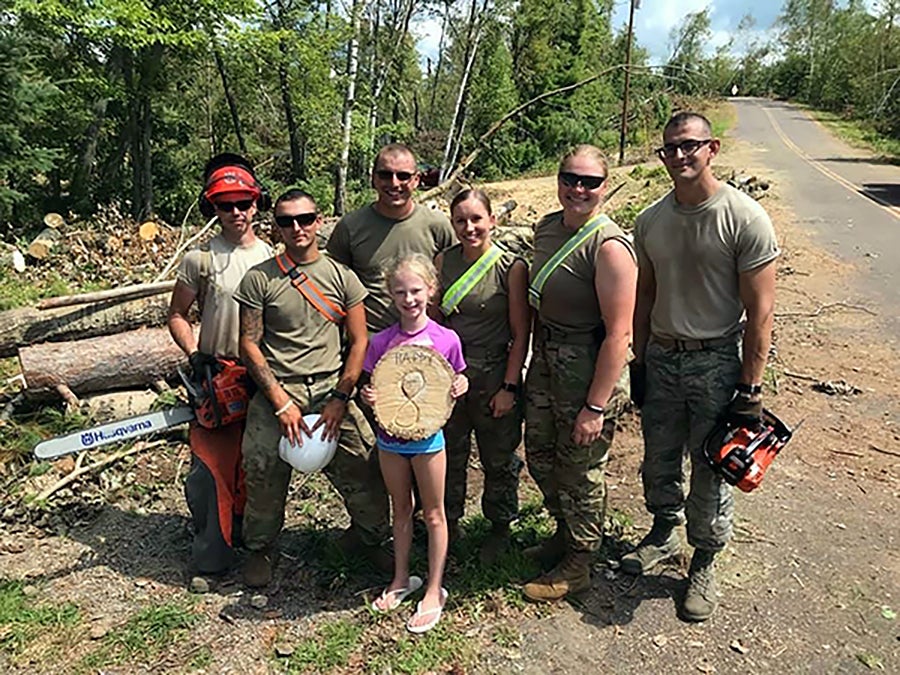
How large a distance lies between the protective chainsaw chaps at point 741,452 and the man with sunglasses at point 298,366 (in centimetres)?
177

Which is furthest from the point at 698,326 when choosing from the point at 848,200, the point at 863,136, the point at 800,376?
the point at 863,136

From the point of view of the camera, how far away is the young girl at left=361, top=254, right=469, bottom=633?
3062 millimetres

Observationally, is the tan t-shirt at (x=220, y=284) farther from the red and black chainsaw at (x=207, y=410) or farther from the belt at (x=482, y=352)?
the belt at (x=482, y=352)

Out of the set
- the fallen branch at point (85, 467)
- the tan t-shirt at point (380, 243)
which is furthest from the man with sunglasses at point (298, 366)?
the fallen branch at point (85, 467)

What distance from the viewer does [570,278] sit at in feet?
9.95

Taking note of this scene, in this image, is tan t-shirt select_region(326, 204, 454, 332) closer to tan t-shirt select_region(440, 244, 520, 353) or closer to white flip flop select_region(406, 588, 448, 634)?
tan t-shirt select_region(440, 244, 520, 353)

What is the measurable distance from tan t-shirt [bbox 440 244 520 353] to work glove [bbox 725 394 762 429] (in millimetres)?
1132

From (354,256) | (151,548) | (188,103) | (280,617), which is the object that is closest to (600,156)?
(354,256)

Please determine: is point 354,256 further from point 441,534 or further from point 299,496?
point 299,496

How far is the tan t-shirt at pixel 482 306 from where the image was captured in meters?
3.27

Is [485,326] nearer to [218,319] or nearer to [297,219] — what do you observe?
[297,219]

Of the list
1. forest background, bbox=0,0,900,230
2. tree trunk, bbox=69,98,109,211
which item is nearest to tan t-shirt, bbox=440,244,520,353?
forest background, bbox=0,0,900,230

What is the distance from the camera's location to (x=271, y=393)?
3.31 metres

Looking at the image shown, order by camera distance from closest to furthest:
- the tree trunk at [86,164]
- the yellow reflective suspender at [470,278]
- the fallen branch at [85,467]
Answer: the yellow reflective suspender at [470,278] → the fallen branch at [85,467] → the tree trunk at [86,164]
